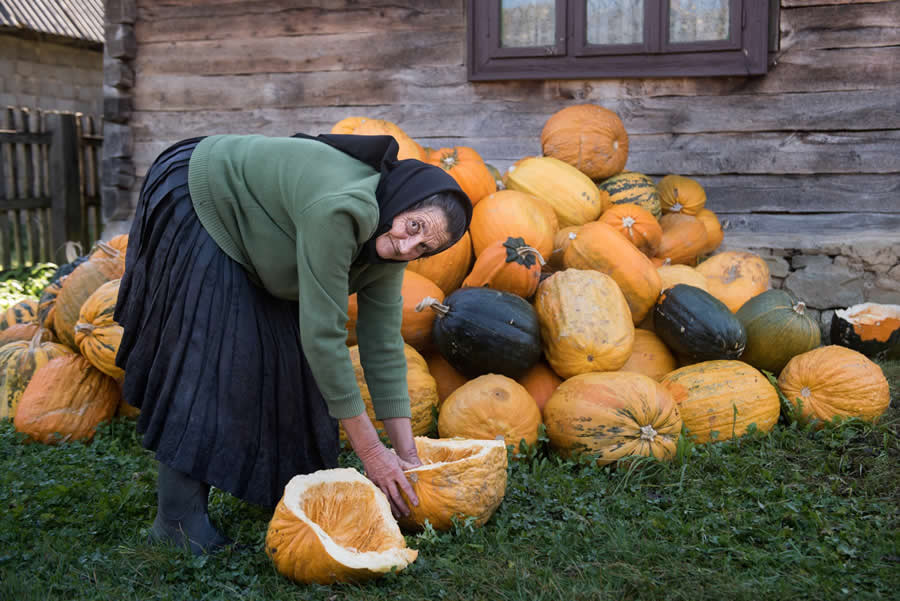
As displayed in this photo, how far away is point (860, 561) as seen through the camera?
2662mm

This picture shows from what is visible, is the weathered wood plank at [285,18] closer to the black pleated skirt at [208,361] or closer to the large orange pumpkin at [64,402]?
the large orange pumpkin at [64,402]

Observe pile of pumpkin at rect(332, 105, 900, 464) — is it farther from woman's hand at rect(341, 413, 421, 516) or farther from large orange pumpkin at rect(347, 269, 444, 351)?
woman's hand at rect(341, 413, 421, 516)

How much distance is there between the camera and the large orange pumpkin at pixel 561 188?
5.03 meters

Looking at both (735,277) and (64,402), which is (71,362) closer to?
A: (64,402)

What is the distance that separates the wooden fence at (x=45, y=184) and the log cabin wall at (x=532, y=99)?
8.62 ft

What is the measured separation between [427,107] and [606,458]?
13.3 ft

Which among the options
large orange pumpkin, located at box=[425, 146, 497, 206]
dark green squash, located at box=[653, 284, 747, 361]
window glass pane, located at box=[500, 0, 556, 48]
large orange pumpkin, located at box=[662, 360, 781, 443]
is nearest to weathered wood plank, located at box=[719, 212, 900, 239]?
window glass pane, located at box=[500, 0, 556, 48]

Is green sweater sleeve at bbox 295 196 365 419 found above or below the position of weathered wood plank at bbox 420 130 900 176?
below

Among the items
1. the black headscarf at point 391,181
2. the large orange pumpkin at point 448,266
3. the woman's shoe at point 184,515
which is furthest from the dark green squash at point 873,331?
the woman's shoe at point 184,515

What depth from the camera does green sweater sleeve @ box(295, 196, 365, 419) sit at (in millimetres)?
2285

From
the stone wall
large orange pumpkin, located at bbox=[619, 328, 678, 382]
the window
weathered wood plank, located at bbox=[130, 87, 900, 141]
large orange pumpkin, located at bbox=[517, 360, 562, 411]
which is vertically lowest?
large orange pumpkin, located at bbox=[517, 360, 562, 411]

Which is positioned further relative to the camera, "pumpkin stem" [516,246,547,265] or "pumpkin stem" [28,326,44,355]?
"pumpkin stem" [28,326,44,355]

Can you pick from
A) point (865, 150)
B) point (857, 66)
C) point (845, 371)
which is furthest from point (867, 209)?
point (845, 371)

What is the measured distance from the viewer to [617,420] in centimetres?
353
